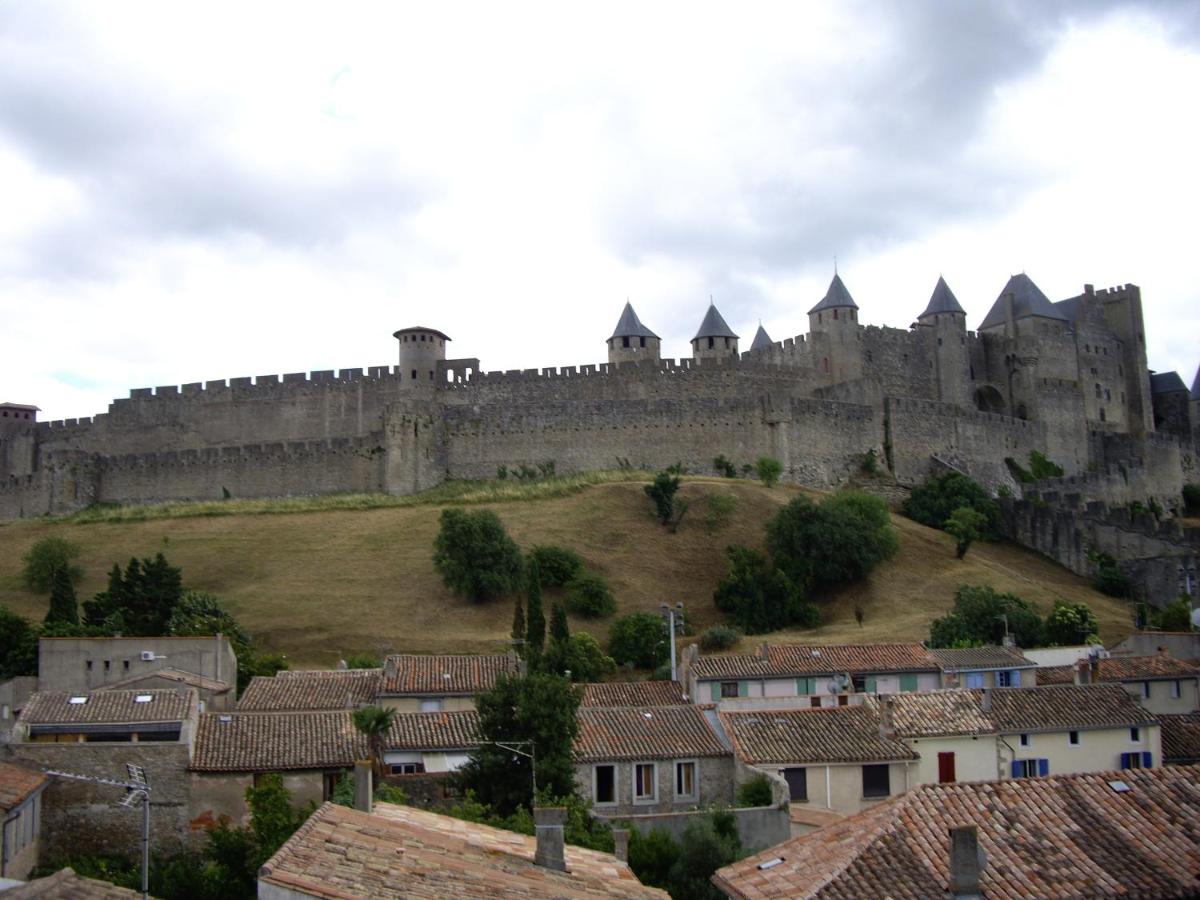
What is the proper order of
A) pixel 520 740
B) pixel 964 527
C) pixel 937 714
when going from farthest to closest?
pixel 964 527
pixel 937 714
pixel 520 740

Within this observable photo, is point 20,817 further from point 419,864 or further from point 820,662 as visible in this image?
point 820,662

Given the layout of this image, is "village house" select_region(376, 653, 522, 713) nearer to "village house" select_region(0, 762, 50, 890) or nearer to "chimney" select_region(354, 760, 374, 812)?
"village house" select_region(0, 762, 50, 890)

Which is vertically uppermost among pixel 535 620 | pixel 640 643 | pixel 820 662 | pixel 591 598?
pixel 591 598

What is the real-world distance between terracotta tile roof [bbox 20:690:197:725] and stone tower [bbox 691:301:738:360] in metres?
44.5

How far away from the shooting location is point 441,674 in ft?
113

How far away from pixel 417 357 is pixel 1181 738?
46.3m

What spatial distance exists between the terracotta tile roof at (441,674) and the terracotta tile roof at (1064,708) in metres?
10.9

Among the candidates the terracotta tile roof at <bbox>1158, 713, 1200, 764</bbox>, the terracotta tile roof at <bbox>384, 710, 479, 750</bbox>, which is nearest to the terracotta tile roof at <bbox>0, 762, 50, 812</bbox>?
the terracotta tile roof at <bbox>384, 710, 479, 750</bbox>

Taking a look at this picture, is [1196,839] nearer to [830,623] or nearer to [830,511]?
[830,623]

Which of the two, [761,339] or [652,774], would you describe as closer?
[652,774]

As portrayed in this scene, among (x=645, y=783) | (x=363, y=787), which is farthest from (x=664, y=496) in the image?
(x=363, y=787)

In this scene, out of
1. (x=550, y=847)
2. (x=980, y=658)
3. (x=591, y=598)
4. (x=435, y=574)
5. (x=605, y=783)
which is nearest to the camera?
(x=550, y=847)

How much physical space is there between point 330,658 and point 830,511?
1940cm

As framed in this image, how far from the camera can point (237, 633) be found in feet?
149
